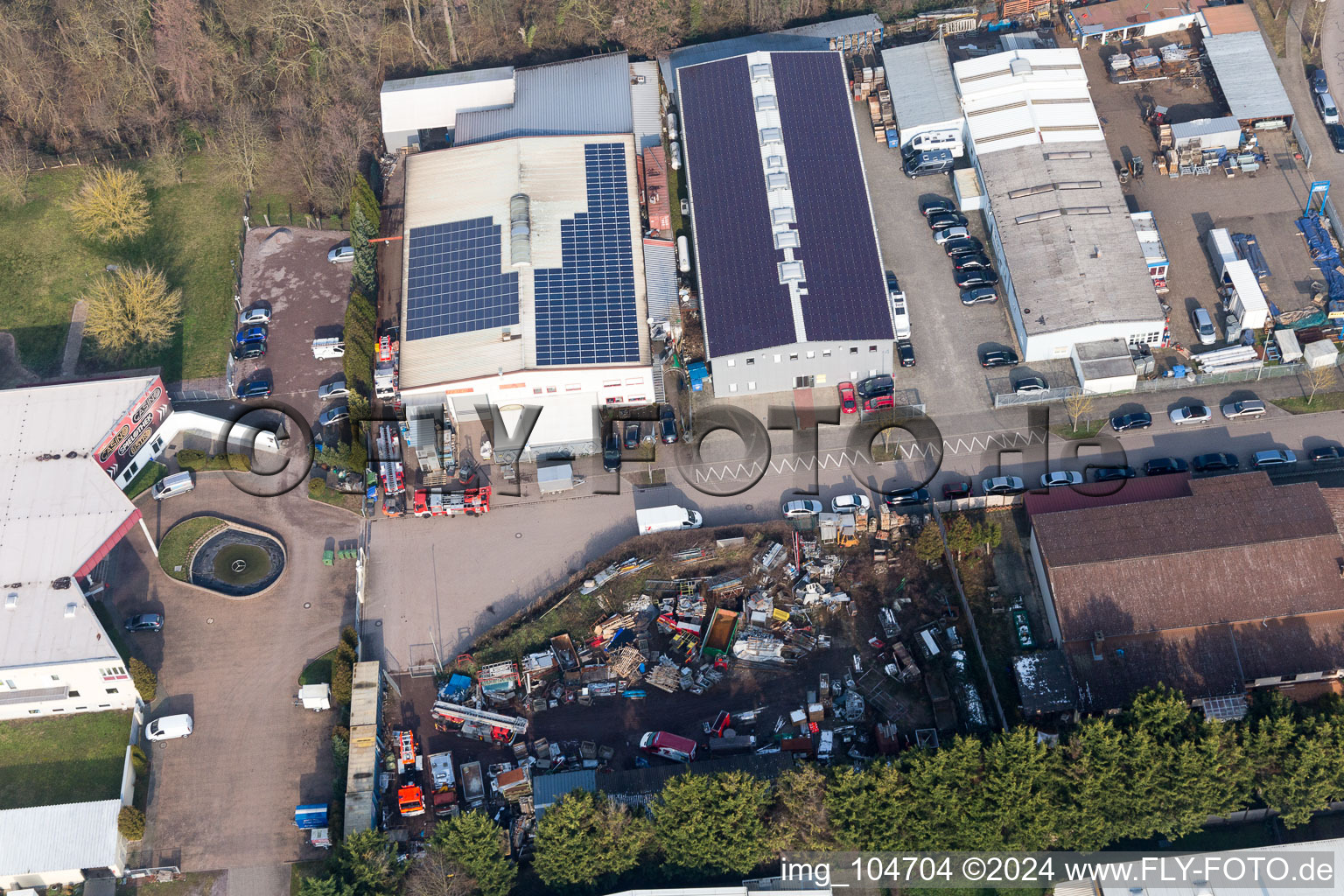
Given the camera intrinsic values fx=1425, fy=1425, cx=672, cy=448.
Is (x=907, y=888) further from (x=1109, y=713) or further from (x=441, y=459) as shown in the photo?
(x=441, y=459)

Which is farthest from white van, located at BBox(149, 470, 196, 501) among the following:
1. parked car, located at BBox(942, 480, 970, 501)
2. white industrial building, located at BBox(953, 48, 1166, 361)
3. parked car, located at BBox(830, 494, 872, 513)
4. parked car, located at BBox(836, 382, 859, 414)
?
white industrial building, located at BBox(953, 48, 1166, 361)

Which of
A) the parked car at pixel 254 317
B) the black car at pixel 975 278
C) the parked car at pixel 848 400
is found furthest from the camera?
the parked car at pixel 254 317

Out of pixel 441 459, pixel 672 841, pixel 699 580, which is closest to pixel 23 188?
pixel 441 459

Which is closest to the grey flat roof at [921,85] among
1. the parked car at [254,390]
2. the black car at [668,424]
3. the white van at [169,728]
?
the black car at [668,424]

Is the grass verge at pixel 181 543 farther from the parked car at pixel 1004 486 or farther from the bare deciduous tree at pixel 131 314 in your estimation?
the parked car at pixel 1004 486

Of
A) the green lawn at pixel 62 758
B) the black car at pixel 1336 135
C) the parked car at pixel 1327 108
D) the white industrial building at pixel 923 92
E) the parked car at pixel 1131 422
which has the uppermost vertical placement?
the white industrial building at pixel 923 92
